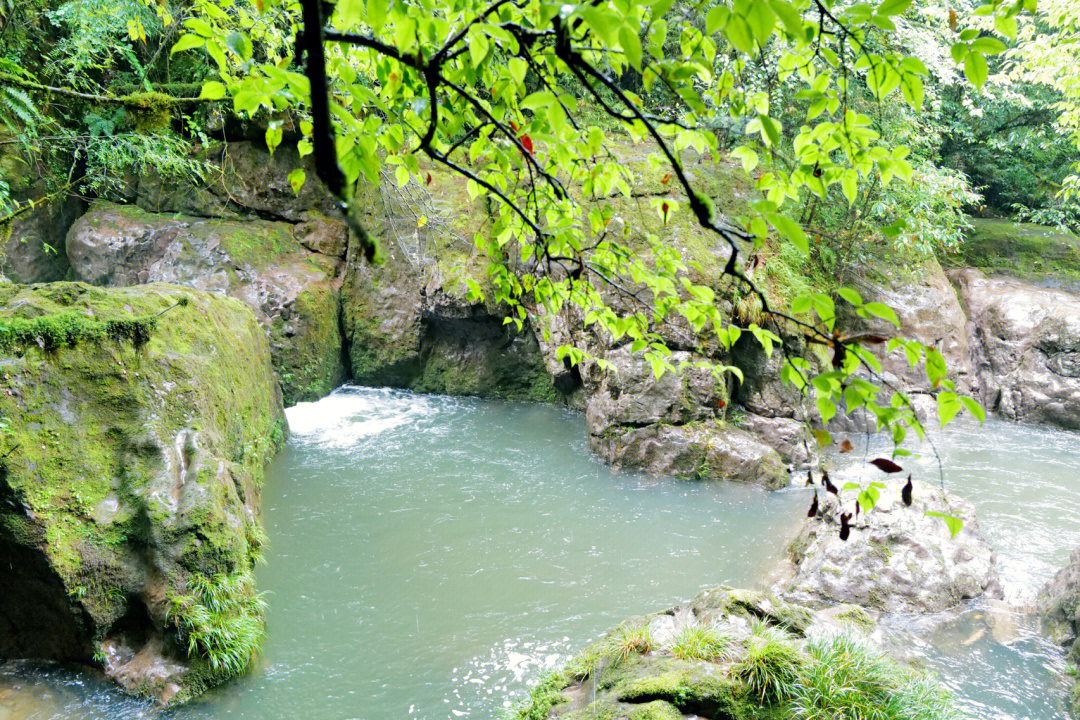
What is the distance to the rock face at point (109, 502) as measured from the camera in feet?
12.9

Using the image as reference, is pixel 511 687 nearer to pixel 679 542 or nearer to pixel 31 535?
pixel 679 542

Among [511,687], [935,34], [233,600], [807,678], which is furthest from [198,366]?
[935,34]

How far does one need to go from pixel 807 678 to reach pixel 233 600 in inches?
137

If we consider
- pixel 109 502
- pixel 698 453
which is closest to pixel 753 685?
pixel 109 502

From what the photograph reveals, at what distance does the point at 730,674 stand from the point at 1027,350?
932 centimetres

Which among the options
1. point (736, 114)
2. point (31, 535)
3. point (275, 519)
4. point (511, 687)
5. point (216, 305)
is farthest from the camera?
point (216, 305)

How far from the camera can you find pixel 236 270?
30.6 ft

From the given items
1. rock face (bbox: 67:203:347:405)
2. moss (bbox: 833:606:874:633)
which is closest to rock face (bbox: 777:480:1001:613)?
moss (bbox: 833:606:874:633)

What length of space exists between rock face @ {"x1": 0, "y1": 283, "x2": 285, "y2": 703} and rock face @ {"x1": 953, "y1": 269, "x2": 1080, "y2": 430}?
10.4 m

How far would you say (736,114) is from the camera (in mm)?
1712

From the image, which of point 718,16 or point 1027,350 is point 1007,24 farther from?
point 1027,350

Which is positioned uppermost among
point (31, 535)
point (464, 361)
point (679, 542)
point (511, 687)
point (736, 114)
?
point (736, 114)

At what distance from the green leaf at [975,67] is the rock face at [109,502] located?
14.9 ft

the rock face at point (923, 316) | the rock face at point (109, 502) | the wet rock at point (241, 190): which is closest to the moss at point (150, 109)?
the rock face at point (109, 502)
